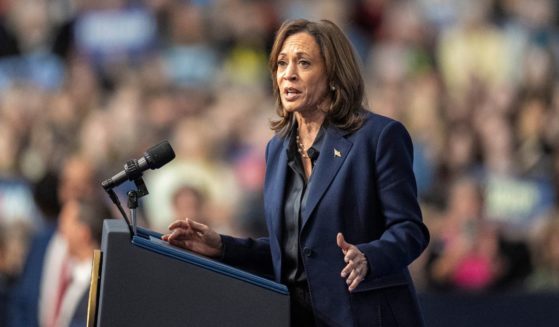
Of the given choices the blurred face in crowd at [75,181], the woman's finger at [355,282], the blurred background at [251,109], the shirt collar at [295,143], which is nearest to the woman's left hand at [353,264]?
the woman's finger at [355,282]

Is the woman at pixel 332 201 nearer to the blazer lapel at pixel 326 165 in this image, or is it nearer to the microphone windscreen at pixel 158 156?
the blazer lapel at pixel 326 165

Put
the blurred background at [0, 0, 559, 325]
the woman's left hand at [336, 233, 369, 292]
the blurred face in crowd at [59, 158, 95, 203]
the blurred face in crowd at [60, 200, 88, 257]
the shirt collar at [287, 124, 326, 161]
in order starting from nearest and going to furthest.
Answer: the woman's left hand at [336, 233, 369, 292] → the shirt collar at [287, 124, 326, 161] → the blurred face in crowd at [60, 200, 88, 257] → the blurred face in crowd at [59, 158, 95, 203] → the blurred background at [0, 0, 559, 325]

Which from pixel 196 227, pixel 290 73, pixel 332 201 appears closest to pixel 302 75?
pixel 290 73

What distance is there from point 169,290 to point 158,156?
1.04 ft

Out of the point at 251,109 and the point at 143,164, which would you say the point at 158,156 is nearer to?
the point at 143,164

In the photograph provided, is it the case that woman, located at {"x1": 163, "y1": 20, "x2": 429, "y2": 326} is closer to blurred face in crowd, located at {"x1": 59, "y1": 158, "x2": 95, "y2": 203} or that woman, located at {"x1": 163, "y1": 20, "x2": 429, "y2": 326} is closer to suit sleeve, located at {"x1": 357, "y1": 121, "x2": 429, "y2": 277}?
suit sleeve, located at {"x1": 357, "y1": 121, "x2": 429, "y2": 277}

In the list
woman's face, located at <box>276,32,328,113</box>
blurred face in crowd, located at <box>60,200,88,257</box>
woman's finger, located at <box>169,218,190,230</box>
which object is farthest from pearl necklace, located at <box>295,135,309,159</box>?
blurred face in crowd, located at <box>60,200,88,257</box>

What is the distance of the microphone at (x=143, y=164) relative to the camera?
310cm

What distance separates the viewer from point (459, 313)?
5.12m

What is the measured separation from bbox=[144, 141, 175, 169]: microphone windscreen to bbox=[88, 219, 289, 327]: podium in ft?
0.53

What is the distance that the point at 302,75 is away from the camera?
3307 millimetres

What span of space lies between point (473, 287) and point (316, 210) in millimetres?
3823

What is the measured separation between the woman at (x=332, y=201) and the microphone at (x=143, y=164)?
0.72ft

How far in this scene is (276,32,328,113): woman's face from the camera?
3301 millimetres
